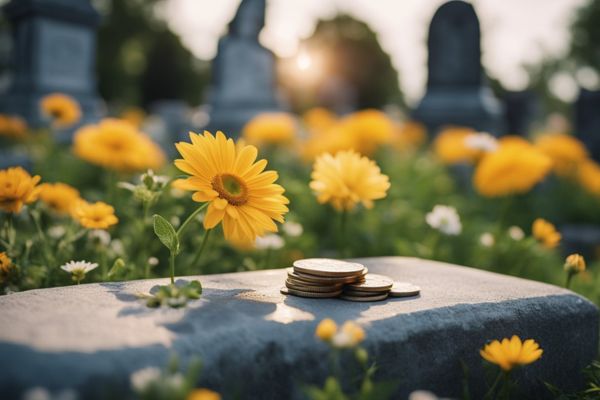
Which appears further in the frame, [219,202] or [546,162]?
[546,162]

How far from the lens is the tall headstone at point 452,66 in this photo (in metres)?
8.46

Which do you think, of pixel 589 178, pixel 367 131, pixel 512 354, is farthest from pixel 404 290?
pixel 589 178

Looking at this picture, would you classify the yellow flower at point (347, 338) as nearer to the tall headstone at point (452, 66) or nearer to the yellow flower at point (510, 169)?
the yellow flower at point (510, 169)

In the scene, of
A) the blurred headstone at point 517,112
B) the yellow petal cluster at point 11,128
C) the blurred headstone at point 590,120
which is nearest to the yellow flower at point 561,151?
the blurred headstone at point 590,120

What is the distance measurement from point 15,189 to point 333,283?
122 centimetres

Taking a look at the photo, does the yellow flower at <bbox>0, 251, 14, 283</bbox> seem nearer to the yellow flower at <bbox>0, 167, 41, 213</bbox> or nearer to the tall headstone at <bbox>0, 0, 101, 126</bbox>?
the yellow flower at <bbox>0, 167, 41, 213</bbox>

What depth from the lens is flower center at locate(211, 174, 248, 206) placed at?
184 centimetres

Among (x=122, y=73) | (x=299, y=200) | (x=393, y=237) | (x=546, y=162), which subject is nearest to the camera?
(x=546, y=162)

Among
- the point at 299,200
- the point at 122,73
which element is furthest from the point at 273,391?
the point at 122,73

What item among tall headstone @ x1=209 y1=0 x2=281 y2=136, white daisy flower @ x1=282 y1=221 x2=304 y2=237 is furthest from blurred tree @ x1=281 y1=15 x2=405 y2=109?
white daisy flower @ x1=282 y1=221 x2=304 y2=237

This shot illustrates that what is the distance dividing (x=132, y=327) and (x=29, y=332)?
246mm

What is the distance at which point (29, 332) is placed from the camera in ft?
4.65

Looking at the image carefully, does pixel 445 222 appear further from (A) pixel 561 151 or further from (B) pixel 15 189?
(A) pixel 561 151

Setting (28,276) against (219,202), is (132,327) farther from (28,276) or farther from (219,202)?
(28,276)
